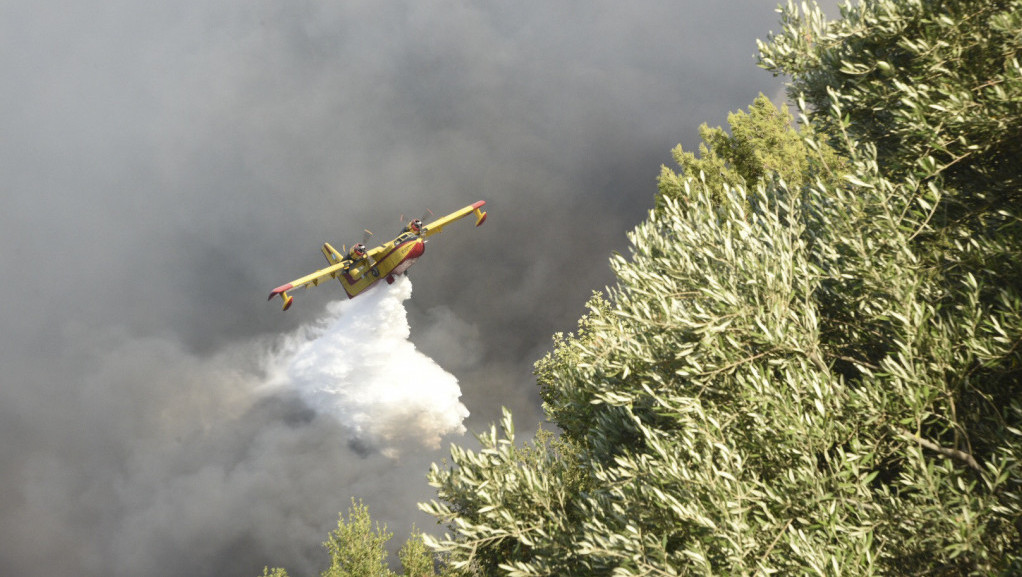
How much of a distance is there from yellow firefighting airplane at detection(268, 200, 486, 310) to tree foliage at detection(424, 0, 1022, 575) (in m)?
43.9

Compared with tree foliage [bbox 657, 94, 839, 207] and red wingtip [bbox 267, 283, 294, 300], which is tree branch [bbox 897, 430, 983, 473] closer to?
tree foliage [bbox 657, 94, 839, 207]

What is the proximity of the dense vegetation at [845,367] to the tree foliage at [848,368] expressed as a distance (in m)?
0.05

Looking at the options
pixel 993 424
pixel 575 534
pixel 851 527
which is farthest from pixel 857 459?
pixel 575 534

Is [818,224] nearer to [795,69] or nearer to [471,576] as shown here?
[795,69]

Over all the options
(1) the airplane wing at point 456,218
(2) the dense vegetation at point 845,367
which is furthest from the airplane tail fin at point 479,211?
(2) the dense vegetation at point 845,367

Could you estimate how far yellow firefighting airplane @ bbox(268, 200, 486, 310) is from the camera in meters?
56.8

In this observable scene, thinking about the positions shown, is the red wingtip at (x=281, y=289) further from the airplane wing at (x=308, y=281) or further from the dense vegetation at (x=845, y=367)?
the dense vegetation at (x=845, y=367)

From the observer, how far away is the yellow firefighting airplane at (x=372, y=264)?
56781 mm

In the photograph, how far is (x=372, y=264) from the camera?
59688 mm

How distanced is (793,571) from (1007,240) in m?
6.87

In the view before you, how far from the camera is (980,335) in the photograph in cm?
1109

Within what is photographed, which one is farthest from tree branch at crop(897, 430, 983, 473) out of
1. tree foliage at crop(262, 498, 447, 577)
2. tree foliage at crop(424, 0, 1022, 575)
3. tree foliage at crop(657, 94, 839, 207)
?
tree foliage at crop(262, 498, 447, 577)

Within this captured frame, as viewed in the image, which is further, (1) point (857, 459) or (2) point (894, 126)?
(2) point (894, 126)

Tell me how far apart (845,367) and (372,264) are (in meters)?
50.5
